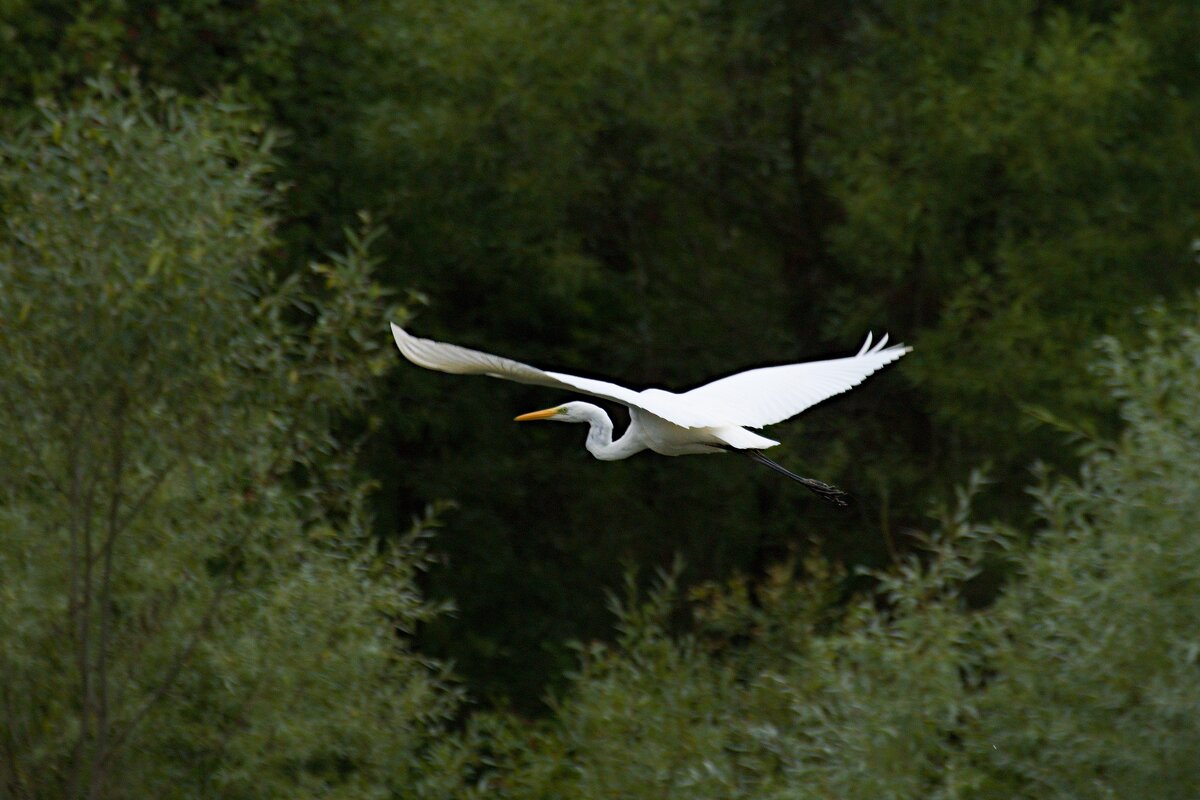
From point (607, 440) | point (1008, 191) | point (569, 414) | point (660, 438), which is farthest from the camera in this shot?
point (1008, 191)

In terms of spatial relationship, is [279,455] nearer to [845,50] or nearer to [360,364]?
[360,364]

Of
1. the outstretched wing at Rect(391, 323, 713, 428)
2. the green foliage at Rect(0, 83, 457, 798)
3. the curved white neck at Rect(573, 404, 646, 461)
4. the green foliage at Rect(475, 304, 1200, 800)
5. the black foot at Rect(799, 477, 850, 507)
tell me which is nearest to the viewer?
the outstretched wing at Rect(391, 323, 713, 428)

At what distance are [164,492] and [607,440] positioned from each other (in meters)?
2.75

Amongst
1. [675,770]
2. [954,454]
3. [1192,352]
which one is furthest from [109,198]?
[954,454]

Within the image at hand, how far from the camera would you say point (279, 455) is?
8.82 m

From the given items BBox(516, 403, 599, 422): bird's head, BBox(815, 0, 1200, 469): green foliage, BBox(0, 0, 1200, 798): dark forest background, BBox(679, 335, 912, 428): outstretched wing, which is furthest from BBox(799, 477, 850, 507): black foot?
BBox(815, 0, 1200, 469): green foliage

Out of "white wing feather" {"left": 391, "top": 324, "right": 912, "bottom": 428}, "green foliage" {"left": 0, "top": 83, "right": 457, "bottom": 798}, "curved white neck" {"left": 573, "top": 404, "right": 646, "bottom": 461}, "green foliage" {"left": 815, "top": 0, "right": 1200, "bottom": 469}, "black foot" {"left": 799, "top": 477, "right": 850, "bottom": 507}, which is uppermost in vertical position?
"green foliage" {"left": 815, "top": 0, "right": 1200, "bottom": 469}

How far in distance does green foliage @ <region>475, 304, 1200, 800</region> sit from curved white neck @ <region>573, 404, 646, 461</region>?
2.20 metres

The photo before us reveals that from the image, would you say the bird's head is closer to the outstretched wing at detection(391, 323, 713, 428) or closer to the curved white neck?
the curved white neck

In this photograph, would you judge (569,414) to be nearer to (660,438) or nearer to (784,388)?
(660,438)

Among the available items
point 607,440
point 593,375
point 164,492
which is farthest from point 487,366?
point 164,492

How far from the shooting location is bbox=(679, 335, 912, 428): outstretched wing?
23.4 ft

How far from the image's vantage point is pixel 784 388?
756 cm

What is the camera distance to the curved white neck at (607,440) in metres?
6.94
